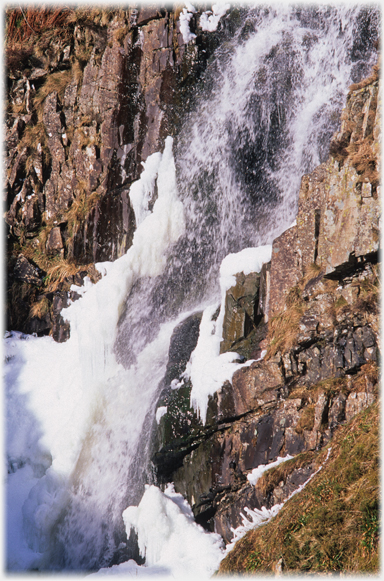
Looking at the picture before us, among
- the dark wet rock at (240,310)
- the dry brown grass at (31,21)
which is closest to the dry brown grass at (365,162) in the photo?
the dark wet rock at (240,310)

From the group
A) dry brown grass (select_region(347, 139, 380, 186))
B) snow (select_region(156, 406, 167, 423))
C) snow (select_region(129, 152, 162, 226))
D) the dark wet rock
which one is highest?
snow (select_region(129, 152, 162, 226))

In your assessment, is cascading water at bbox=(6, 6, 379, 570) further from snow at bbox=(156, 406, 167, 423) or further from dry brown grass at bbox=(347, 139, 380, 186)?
dry brown grass at bbox=(347, 139, 380, 186)

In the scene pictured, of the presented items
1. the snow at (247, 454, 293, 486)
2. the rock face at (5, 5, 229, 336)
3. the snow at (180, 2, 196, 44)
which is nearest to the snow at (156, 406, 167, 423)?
the snow at (247, 454, 293, 486)

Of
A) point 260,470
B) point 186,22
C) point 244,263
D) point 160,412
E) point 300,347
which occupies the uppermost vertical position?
point 186,22

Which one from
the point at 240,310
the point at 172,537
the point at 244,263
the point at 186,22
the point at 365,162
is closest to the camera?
the point at 365,162

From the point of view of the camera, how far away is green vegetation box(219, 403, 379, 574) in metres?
4.39

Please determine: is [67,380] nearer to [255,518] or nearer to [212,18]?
[255,518]

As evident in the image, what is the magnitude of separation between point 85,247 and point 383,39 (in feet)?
25.5

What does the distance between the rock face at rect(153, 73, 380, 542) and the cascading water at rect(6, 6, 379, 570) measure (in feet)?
5.86

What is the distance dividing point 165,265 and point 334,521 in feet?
23.9

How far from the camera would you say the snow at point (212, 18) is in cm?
1105

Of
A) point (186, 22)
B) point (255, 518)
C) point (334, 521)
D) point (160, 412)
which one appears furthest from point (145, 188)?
point (334, 521)

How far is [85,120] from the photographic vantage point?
1225 centimetres

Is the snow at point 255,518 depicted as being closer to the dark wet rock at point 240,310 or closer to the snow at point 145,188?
the dark wet rock at point 240,310
